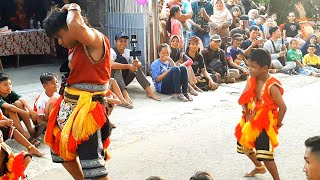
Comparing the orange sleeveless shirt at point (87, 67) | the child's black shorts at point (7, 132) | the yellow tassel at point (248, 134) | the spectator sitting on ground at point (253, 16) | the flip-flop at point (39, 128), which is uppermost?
the orange sleeveless shirt at point (87, 67)

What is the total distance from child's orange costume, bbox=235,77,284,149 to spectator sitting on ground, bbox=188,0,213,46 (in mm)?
7281

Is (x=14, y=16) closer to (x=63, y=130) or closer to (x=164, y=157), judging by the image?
(x=164, y=157)

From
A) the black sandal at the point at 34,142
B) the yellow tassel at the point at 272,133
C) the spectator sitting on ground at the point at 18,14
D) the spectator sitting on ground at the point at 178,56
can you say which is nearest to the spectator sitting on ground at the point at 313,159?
the yellow tassel at the point at 272,133

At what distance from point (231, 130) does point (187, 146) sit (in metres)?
1.05

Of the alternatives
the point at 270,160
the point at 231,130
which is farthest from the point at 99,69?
the point at 231,130

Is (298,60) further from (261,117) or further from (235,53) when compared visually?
(261,117)

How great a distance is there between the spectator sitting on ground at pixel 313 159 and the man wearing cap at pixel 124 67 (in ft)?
19.7

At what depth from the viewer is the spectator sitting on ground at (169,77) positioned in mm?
9414

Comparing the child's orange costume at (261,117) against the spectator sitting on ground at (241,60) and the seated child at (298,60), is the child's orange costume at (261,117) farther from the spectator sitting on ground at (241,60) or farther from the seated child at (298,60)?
the seated child at (298,60)

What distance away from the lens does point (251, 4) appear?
56.2 feet

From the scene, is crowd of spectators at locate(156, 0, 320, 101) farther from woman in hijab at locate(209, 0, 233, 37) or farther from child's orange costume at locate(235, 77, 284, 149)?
child's orange costume at locate(235, 77, 284, 149)

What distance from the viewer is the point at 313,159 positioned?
3023mm

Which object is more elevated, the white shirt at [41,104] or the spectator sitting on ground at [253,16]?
the spectator sitting on ground at [253,16]

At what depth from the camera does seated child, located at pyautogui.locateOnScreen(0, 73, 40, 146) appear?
6.59 meters
